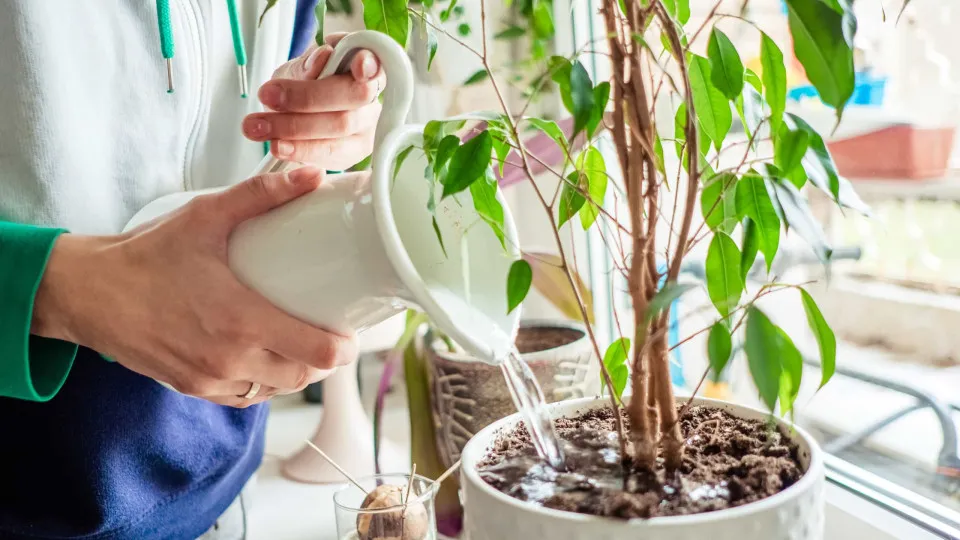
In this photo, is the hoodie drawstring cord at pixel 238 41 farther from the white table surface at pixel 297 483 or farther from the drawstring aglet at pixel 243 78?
the white table surface at pixel 297 483

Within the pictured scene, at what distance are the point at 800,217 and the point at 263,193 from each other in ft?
1.03

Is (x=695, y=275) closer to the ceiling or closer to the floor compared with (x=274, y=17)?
closer to the floor

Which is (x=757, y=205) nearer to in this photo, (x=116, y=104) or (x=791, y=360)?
(x=791, y=360)

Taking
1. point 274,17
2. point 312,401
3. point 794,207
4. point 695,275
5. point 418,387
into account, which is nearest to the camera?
point 794,207

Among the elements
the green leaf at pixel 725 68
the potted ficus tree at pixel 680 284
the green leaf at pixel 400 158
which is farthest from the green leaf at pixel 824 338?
the green leaf at pixel 400 158

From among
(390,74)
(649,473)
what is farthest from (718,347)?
(390,74)

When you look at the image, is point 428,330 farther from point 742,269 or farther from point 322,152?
point 742,269

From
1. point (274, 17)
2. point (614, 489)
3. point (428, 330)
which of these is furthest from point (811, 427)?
point (274, 17)

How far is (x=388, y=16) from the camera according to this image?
0.53 metres

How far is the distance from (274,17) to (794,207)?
0.60 meters

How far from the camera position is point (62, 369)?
0.59 meters

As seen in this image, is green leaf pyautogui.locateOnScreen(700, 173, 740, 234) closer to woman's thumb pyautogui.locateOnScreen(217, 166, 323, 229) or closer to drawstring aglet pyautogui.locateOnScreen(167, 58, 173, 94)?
woman's thumb pyautogui.locateOnScreen(217, 166, 323, 229)

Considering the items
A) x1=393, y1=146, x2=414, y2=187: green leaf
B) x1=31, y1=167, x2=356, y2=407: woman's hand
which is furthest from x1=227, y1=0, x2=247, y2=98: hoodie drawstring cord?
x1=393, y1=146, x2=414, y2=187: green leaf

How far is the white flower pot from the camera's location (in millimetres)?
396
